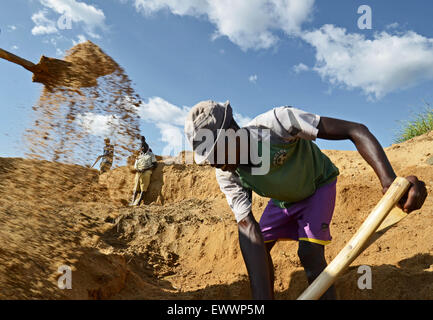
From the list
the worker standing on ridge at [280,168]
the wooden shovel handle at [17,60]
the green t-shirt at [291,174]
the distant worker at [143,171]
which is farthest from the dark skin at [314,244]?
the distant worker at [143,171]

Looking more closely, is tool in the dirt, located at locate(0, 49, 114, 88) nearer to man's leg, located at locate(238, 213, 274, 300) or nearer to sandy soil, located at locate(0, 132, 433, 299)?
sandy soil, located at locate(0, 132, 433, 299)

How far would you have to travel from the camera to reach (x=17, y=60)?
3139mm

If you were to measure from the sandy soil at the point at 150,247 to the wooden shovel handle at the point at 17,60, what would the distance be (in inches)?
36.6

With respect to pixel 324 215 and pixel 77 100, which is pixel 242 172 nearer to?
pixel 324 215

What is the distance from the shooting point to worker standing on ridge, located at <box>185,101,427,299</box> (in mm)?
1548

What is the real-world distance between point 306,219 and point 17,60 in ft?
9.73

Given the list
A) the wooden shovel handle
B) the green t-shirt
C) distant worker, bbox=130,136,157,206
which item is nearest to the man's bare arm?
the green t-shirt

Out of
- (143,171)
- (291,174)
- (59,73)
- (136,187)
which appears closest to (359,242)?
(291,174)

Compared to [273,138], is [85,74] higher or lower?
higher

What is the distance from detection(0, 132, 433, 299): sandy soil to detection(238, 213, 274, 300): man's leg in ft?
4.01

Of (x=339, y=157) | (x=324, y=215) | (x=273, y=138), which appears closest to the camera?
(x=273, y=138)
